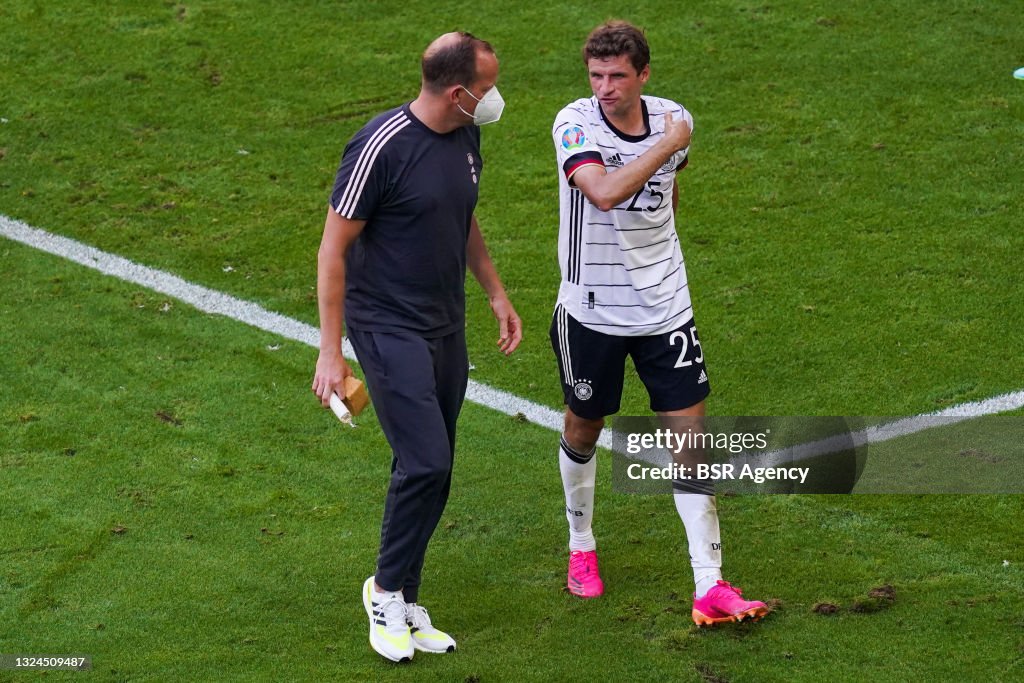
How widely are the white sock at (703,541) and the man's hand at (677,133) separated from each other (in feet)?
3.98

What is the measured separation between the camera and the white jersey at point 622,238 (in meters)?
4.62

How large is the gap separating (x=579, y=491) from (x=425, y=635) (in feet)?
2.68

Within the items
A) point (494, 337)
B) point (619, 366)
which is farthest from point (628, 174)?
point (494, 337)

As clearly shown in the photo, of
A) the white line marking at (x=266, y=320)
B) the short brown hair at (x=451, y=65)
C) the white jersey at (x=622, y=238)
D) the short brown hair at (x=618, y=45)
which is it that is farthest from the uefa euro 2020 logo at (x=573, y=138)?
the white line marking at (x=266, y=320)

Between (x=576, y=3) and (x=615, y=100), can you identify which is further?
(x=576, y=3)

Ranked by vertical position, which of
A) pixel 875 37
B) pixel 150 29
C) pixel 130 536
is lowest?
pixel 130 536

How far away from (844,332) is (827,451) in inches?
42.4

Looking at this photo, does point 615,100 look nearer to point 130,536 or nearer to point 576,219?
point 576,219

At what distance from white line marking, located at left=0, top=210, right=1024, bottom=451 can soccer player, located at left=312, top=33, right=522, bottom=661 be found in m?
1.88

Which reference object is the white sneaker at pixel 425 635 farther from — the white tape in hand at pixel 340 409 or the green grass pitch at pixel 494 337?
the white tape in hand at pixel 340 409

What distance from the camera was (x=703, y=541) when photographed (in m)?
4.75

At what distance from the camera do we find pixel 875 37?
9656 mm

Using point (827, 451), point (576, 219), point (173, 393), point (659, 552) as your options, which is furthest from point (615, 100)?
point (173, 393)

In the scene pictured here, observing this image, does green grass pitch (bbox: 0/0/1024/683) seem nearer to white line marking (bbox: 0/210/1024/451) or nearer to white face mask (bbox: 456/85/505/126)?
white line marking (bbox: 0/210/1024/451)
